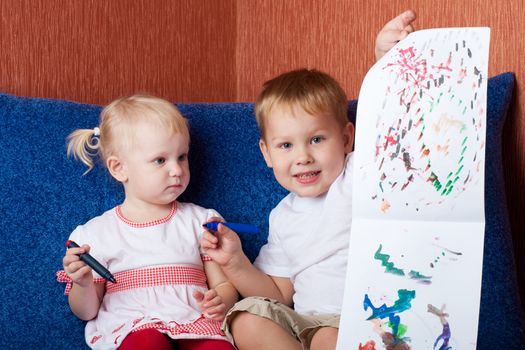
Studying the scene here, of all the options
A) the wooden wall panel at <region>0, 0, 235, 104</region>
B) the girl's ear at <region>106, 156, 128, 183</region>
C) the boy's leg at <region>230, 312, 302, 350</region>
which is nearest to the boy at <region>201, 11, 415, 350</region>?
the boy's leg at <region>230, 312, 302, 350</region>

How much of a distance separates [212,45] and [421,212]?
1.29m

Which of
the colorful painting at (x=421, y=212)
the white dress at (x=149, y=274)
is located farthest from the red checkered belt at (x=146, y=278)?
the colorful painting at (x=421, y=212)

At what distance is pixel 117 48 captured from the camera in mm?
1907

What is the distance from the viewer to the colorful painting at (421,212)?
3.24 feet

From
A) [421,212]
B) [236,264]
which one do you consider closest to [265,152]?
[236,264]

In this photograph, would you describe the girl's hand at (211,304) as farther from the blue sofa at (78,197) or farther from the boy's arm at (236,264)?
the blue sofa at (78,197)

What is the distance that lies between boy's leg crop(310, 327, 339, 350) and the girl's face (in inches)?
15.9

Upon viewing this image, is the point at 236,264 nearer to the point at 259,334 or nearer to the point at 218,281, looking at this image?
the point at 218,281

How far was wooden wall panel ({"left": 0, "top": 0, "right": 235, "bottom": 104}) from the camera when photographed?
170cm

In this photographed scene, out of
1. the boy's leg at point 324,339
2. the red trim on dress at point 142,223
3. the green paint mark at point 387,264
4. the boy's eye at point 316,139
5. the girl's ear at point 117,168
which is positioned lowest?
the boy's leg at point 324,339

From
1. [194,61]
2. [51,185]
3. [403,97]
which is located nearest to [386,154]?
[403,97]

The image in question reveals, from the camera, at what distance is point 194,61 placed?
2115 mm

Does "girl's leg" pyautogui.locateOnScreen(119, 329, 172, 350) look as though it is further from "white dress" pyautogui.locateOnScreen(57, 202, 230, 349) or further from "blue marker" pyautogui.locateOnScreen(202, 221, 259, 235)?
"blue marker" pyautogui.locateOnScreen(202, 221, 259, 235)

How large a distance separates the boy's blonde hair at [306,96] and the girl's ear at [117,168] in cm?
29
